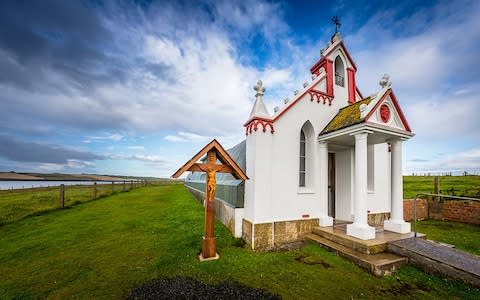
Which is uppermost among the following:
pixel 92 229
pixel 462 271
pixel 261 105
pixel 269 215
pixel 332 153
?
pixel 261 105

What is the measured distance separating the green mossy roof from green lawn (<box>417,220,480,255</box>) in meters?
5.33

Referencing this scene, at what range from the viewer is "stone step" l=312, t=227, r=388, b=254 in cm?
585

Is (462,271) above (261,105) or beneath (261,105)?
beneath

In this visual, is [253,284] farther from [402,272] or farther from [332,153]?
[332,153]

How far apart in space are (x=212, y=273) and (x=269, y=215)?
265 cm

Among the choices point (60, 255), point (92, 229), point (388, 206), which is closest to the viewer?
point (60, 255)

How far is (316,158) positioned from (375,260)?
365 centimetres

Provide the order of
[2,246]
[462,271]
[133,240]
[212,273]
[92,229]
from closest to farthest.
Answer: [462,271] < [212,273] < [2,246] < [133,240] < [92,229]

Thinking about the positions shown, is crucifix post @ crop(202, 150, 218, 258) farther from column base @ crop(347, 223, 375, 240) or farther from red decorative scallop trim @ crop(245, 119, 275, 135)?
column base @ crop(347, 223, 375, 240)

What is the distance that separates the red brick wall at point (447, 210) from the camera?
415 inches

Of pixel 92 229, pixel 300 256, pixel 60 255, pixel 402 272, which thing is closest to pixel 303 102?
pixel 300 256

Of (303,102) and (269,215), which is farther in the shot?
(303,102)

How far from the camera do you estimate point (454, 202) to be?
37.6 ft

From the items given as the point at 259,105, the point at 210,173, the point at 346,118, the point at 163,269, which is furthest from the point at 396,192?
the point at 163,269
